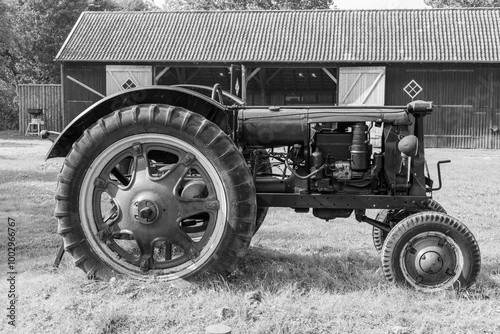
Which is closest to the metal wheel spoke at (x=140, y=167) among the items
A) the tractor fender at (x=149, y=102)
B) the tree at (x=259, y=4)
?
the tractor fender at (x=149, y=102)

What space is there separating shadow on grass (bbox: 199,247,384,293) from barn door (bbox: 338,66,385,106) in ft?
65.5

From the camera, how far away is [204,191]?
14.9ft

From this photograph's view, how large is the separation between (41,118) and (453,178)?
23.5 m

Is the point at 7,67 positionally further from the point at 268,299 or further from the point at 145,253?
the point at 268,299

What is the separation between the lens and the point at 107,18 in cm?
2880

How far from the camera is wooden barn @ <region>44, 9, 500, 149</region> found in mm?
24484

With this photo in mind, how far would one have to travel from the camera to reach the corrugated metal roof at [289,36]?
2466 cm

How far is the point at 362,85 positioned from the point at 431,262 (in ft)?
70.1

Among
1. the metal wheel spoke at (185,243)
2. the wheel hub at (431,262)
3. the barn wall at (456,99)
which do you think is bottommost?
the wheel hub at (431,262)

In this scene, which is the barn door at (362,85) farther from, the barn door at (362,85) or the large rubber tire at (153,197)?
the large rubber tire at (153,197)

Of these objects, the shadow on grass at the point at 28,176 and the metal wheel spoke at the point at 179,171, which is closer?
the metal wheel spoke at the point at 179,171

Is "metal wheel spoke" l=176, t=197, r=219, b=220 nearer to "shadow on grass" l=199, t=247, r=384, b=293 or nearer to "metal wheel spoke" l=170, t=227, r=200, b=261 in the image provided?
"metal wheel spoke" l=170, t=227, r=200, b=261

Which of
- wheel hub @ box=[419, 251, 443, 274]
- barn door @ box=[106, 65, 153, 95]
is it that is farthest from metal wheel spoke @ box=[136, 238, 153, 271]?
barn door @ box=[106, 65, 153, 95]

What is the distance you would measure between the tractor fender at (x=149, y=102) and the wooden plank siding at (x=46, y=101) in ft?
88.6
